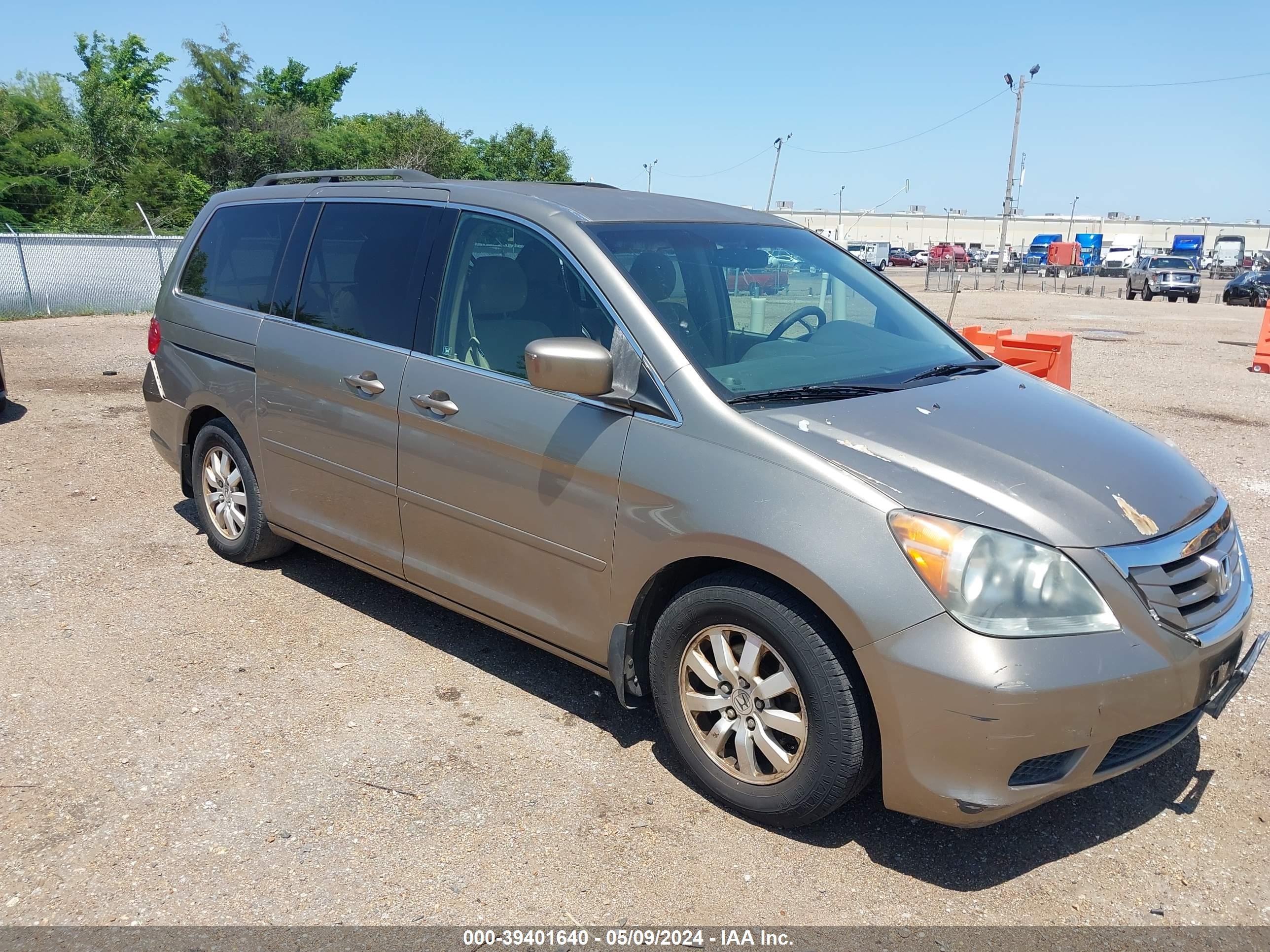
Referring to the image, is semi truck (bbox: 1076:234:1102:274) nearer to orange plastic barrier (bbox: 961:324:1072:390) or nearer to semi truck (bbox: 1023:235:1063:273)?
semi truck (bbox: 1023:235:1063:273)

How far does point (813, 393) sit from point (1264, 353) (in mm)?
14111

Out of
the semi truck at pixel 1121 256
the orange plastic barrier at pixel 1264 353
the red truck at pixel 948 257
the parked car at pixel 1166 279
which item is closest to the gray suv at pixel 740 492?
the orange plastic barrier at pixel 1264 353

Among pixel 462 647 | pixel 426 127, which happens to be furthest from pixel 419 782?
pixel 426 127

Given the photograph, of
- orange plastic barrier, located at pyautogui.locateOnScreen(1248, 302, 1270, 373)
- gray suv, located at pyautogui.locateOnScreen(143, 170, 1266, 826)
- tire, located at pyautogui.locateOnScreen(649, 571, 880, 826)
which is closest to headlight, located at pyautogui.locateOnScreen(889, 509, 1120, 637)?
gray suv, located at pyautogui.locateOnScreen(143, 170, 1266, 826)

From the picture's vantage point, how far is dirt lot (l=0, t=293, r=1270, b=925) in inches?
114

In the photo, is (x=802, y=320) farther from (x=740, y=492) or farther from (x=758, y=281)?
(x=740, y=492)

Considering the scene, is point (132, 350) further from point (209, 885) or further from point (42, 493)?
point (209, 885)

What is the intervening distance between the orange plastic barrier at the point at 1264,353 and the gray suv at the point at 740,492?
41.3 feet

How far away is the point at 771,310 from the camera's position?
4117 mm

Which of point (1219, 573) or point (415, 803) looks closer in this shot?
point (1219, 573)

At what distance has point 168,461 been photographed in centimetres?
573

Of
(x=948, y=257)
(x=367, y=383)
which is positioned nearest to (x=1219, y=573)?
(x=367, y=383)

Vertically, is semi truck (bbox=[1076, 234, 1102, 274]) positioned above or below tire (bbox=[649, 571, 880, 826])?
below

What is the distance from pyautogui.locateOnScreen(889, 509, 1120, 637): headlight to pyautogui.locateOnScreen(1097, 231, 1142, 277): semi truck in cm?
7574
